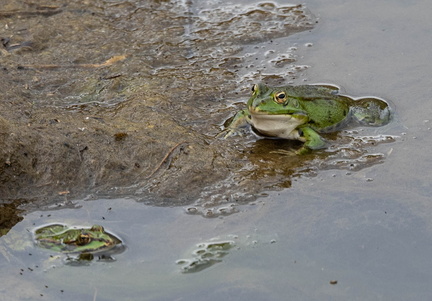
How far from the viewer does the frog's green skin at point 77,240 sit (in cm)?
→ 546

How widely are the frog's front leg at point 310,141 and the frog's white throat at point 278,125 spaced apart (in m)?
0.07

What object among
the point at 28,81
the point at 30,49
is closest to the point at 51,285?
the point at 28,81

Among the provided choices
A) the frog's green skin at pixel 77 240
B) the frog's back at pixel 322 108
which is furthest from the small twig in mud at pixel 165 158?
the frog's back at pixel 322 108

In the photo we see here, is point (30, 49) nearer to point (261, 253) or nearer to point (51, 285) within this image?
point (51, 285)

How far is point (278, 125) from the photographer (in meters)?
6.72

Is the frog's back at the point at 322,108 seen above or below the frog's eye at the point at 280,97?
below

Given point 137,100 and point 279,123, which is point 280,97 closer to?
point 279,123

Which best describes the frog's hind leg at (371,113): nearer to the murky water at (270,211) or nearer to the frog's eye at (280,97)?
the murky water at (270,211)

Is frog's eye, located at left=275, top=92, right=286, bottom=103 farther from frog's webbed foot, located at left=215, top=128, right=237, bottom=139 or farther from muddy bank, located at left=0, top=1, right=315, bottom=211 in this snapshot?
muddy bank, located at left=0, top=1, right=315, bottom=211

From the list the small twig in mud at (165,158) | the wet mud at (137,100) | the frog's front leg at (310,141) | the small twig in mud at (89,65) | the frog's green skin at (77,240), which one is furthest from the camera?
the small twig in mud at (89,65)

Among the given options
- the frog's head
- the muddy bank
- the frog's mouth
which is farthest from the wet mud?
the frog's head

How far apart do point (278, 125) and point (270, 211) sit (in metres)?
1.23

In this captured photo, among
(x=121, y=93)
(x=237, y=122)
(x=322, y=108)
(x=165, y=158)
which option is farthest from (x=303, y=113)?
(x=121, y=93)

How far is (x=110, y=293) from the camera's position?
5.09 metres
